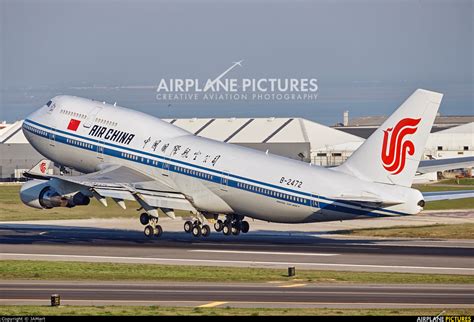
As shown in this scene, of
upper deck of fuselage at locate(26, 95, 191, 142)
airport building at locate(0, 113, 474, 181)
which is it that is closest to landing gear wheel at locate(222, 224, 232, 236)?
upper deck of fuselage at locate(26, 95, 191, 142)

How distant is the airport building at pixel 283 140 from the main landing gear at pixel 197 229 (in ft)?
265

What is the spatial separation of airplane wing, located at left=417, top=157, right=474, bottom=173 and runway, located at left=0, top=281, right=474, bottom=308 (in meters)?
17.8

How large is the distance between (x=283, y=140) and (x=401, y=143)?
320ft

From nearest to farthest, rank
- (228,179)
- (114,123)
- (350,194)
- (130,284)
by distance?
1. (130,284)
2. (350,194)
3. (228,179)
4. (114,123)

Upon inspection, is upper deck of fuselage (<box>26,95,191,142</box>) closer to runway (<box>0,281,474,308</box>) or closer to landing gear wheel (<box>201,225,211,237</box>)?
landing gear wheel (<box>201,225,211,237</box>)

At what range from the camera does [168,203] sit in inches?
2889

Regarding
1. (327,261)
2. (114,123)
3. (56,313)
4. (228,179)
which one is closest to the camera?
(56,313)

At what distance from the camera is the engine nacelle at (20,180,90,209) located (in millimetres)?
72938

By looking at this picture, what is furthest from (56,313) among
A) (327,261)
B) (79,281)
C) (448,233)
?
(448,233)

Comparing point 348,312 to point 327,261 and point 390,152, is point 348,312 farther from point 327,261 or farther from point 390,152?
point 390,152

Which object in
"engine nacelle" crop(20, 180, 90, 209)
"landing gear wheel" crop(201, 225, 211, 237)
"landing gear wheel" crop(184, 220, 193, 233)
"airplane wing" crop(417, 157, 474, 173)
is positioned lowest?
"landing gear wheel" crop(201, 225, 211, 237)

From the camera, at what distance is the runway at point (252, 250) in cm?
5878

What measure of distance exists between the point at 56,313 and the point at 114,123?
3783cm

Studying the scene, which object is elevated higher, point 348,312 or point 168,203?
point 168,203
